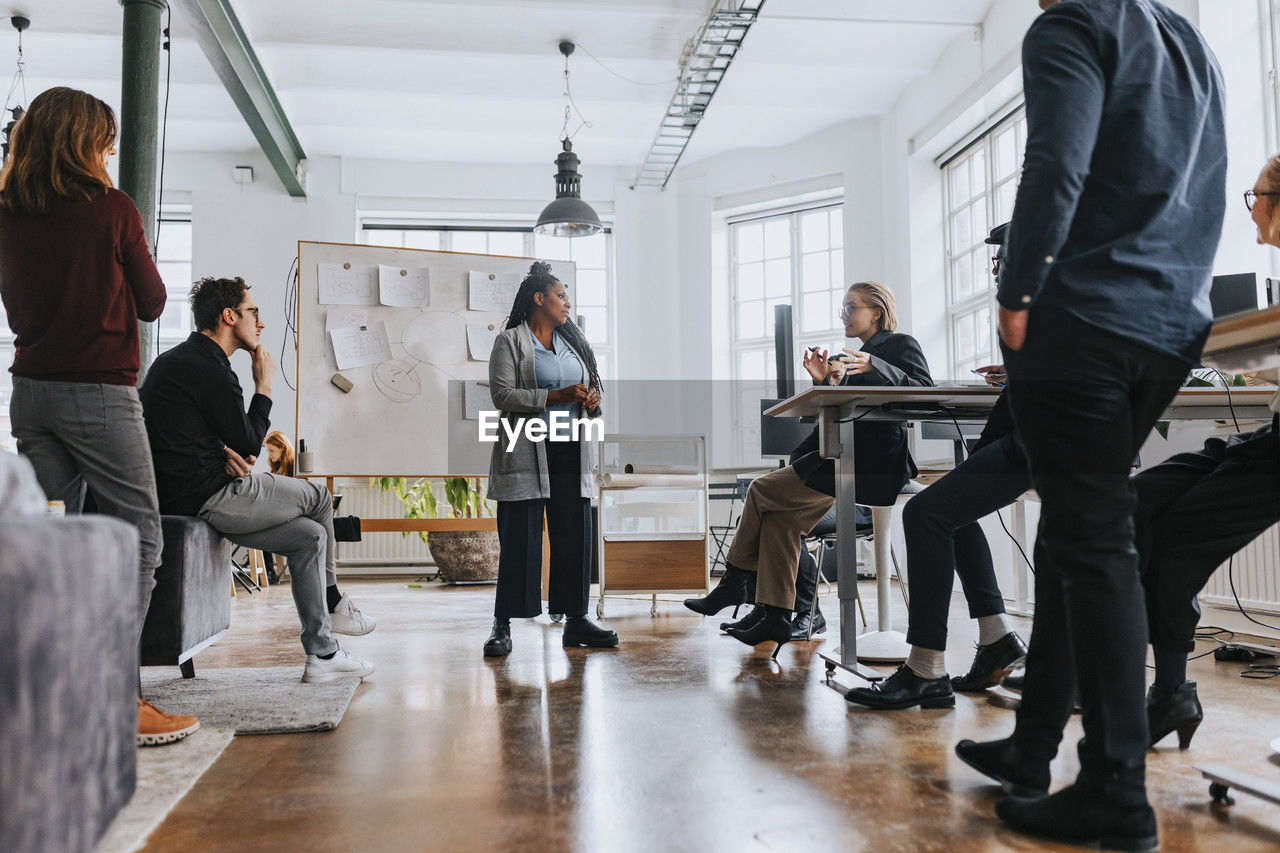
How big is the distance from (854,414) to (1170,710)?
99 cm

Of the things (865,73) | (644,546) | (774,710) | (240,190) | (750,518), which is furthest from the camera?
(240,190)

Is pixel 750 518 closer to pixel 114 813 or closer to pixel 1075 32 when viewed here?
pixel 1075 32

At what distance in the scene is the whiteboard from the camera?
416 centimetres

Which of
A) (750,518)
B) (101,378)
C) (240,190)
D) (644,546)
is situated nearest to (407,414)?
(644,546)

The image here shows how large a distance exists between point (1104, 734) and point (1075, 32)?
0.93 metres

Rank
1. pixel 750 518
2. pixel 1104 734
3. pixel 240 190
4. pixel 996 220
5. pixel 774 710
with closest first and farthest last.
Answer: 1. pixel 1104 734
2. pixel 774 710
3. pixel 750 518
4. pixel 996 220
5. pixel 240 190

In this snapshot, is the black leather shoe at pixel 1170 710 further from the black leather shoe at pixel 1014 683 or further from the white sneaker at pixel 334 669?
the white sneaker at pixel 334 669

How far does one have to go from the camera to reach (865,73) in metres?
6.59

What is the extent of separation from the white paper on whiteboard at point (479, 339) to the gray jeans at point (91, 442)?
8.10ft

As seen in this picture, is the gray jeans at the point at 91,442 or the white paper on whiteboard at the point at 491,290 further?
the white paper on whiteboard at the point at 491,290

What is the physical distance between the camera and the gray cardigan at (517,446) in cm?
322

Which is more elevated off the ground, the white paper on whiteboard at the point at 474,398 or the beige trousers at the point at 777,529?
the white paper on whiteboard at the point at 474,398

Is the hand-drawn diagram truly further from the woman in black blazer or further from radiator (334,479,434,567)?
radiator (334,479,434,567)
